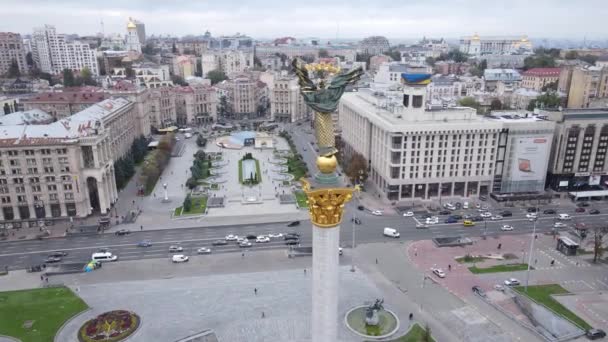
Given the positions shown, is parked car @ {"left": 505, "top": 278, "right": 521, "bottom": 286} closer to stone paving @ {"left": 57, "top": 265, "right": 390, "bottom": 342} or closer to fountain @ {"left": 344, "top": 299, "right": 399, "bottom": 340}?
stone paving @ {"left": 57, "top": 265, "right": 390, "bottom": 342}

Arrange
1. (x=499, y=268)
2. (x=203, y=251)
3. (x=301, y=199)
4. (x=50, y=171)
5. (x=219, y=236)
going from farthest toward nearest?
1. (x=301, y=199)
2. (x=50, y=171)
3. (x=219, y=236)
4. (x=203, y=251)
5. (x=499, y=268)

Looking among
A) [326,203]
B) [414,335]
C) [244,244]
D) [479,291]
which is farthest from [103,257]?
[479,291]

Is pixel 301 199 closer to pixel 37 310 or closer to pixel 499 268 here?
pixel 499 268

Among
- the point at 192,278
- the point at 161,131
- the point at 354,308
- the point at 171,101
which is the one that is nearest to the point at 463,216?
the point at 354,308

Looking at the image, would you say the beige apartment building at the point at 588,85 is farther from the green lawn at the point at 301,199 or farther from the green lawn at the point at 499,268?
the green lawn at the point at 301,199

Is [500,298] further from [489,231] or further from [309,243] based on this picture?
[309,243]

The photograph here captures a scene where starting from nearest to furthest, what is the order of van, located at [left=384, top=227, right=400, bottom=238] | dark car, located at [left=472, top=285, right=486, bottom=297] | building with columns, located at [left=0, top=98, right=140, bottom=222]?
dark car, located at [left=472, top=285, right=486, bottom=297] < van, located at [left=384, top=227, right=400, bottom=238] < building with columns, located at [left=0, top=98, right=140, bottom=222]

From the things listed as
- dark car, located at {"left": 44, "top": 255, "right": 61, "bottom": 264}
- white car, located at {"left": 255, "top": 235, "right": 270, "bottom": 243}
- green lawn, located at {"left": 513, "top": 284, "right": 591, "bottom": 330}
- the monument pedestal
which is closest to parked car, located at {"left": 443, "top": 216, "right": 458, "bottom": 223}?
green lawn, located at {"left": 513, "top": 284, "right": 591, "bottom": 330}
